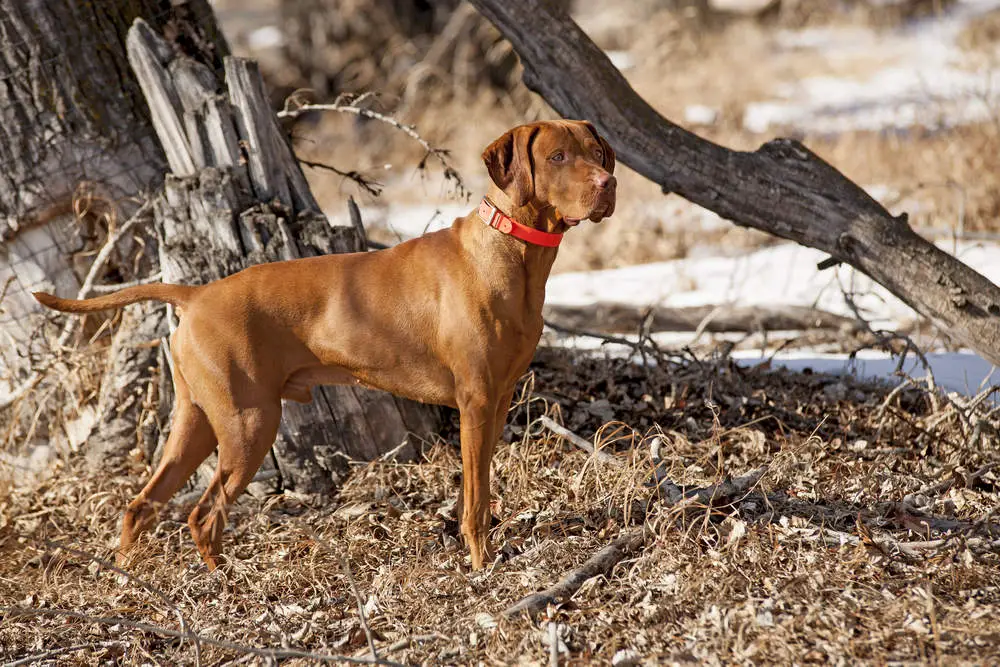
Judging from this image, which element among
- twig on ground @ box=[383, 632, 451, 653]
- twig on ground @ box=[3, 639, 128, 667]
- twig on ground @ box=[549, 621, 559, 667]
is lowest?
twig on ground @ box=[3, 639, 128, 667]

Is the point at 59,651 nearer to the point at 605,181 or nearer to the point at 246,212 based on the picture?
the point at 246,212

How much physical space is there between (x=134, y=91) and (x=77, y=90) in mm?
270

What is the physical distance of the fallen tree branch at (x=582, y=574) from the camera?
10.5ft

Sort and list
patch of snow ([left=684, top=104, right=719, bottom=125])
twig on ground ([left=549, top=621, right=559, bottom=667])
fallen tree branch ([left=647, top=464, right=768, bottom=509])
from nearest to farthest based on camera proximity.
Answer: twig on ground ([left=549, top=621, right=559, bottom=667]) < fallen tree branch ([left=647, top=464, right=768, bottom=509]) < patch of snow ([left=684, top=104, right=719, bottom=125])

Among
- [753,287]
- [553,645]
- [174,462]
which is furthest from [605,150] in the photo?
[753,287]

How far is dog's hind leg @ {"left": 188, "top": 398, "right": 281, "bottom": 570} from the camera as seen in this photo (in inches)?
138

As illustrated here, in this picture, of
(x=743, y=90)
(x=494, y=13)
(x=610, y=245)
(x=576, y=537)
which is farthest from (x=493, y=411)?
(x=743, y=90)

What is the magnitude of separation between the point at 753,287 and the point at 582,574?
4.43m

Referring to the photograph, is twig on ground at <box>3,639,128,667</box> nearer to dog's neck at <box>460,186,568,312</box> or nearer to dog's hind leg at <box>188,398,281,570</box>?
dog's hind leg at <box>188,398,281,570</box>

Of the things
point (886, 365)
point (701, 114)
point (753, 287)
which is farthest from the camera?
point (701, 114)

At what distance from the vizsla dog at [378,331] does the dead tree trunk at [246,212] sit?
0.65 meters

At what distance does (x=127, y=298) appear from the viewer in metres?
3.54

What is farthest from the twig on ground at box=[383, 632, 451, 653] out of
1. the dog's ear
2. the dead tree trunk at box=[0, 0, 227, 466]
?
the dead tree trunk at box=[0, 0, 227, 466]

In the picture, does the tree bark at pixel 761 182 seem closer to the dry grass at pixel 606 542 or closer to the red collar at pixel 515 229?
the dry grass at pixel 606 542
